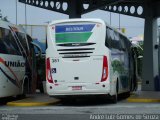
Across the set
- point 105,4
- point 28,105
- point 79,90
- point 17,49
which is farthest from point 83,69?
point 105,4

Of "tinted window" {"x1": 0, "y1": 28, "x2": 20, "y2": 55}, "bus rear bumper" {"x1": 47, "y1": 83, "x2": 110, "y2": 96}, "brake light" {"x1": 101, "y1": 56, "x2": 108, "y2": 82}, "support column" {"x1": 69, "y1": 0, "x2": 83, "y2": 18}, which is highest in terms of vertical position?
"support column" {"x1": 69, "y1": 0, "x2": 83, "y2": 18}

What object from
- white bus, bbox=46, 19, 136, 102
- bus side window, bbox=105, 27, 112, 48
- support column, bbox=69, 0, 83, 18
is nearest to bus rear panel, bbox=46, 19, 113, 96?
white bus, bbox=46, 19, 136, 102

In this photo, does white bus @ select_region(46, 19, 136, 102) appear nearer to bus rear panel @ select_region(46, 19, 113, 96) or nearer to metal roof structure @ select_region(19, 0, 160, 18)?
bus rear panel @ select_region(46, 19, 113, 96)

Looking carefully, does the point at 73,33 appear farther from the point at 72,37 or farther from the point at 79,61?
the point at 79,61

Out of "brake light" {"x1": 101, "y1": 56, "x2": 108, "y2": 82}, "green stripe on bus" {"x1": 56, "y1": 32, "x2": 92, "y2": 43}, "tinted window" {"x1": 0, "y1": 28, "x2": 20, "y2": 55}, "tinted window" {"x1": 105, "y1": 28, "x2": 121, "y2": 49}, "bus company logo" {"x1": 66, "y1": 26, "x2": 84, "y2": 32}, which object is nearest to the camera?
"brake light" {"x1": 101, "y1": 56, "x2": 108, "y2": 82}

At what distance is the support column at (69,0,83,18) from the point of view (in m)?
36.3

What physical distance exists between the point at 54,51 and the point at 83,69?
1401mm

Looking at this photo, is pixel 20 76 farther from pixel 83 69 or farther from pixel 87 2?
pixel 87 2

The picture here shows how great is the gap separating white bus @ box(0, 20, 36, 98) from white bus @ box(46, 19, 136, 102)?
6.70 feet

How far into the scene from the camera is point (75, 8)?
36.6 m

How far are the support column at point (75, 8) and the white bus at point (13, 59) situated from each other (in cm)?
955

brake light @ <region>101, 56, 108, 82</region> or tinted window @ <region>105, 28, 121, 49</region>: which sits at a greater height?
tinted window @ <region>105, 28, 121, 49</region>

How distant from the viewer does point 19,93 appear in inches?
998

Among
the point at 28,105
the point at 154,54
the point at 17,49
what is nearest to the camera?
the point at 28,105
